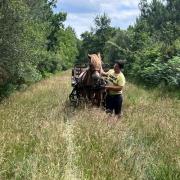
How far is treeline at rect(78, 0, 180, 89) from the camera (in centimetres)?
2509

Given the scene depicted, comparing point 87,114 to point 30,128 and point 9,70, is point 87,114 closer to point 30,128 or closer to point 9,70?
point 30,128

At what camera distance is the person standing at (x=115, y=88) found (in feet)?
41.8

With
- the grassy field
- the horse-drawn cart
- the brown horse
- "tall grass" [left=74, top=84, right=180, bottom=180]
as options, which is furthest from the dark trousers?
the grassy field

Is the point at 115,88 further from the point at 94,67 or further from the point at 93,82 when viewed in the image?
the point at 94,67

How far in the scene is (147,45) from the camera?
44.5 meters

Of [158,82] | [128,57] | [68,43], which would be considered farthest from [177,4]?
[158,82]

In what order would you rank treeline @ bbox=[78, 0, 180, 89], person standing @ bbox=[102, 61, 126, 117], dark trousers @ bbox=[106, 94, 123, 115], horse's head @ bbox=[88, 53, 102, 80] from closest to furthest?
horse's head @ bbox=[88, 53, 102, 80], person standing @ bbox=[102, 61, 126, 117], dark trousers @ bbox=[106, 94, 123, 115], treeline @ bbox=[78, 0, 180, 89]

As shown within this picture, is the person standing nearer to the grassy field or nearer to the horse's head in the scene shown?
the horse's head

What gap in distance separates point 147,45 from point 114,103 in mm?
32181

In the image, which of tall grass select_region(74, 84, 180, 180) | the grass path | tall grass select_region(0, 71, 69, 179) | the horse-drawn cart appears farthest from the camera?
the horse-drawn cart

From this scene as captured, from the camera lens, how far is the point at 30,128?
356 inches

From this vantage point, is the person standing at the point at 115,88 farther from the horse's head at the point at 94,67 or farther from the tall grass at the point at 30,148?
the tall grass at the point at 30,148

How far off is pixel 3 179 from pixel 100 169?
138cm

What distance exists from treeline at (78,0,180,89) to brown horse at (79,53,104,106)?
9.26 metres
